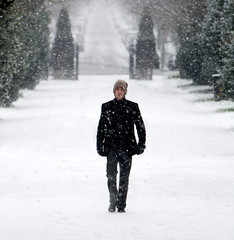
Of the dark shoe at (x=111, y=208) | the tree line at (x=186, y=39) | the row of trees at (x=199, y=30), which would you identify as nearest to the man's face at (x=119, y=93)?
the dark shoe at (x=111, y=208)

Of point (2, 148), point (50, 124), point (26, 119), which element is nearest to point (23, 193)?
point (2, 148)

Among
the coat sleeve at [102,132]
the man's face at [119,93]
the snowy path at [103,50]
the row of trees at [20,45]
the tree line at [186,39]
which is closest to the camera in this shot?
the man's face at [119,93]

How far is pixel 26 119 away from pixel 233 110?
8.39m

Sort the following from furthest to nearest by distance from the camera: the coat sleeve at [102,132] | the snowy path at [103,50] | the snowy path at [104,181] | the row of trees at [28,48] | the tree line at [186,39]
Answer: the snowy path at [103,50], the tree line at [186,39], the row of trees at [28,48], the coat sleeve at [102,132], the snowy path at [104,181]

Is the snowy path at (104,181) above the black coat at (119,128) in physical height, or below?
below

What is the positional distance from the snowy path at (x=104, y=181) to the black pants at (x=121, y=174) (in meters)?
0.22

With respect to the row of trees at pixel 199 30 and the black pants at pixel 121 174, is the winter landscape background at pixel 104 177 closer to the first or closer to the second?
the black pants at pixel 121 174

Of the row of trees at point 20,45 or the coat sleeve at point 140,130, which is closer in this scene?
the coat sleeve at point 140,130

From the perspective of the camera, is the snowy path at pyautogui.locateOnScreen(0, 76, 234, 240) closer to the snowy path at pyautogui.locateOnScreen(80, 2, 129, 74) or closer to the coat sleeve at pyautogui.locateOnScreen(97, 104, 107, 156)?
the coat sleeve at pyautogui.locateOnScreen(97, 104, 107, 156)

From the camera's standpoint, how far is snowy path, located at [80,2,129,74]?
65125 millimetres

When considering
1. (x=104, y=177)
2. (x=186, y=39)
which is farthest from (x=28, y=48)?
(x=104, y=177)

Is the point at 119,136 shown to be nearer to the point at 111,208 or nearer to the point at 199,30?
the point at 111,208

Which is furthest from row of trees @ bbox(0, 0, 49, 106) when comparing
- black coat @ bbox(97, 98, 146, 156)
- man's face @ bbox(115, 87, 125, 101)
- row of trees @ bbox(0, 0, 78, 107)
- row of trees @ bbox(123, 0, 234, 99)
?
row of trees @ bbox(123, 0, 234, 99)

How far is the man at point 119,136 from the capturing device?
28.0 ft
